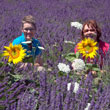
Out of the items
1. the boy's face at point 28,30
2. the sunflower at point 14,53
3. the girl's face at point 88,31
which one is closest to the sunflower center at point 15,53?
the sunflower at point 14,53

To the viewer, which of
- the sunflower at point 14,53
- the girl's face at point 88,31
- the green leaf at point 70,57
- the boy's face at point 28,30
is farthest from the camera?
the boy's face at point 28,30

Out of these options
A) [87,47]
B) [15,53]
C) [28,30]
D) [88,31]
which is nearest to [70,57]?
[87,47]

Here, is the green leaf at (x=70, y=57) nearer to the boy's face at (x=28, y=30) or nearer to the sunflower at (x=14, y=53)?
the sunflower at (x=14, y=53)

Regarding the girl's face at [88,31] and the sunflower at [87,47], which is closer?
the sunflower at [87,47]

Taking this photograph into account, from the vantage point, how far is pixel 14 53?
1668 millimetres

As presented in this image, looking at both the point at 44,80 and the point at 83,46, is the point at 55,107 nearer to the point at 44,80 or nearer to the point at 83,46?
the point at 44,80

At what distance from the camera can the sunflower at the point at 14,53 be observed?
1.64 metres

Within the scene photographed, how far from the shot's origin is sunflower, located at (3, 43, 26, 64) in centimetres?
164

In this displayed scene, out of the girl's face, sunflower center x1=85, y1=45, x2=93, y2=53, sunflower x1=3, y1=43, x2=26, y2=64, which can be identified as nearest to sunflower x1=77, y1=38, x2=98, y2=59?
sunflower center x1=85, y1=45, x2=93, y2=53

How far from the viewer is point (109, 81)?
179cm

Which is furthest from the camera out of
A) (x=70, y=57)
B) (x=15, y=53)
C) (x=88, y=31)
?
(x=88, y=31)

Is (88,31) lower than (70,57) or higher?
higher

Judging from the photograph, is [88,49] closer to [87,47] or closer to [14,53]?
[87,47]

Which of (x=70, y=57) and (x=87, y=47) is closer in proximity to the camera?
(x=87, y=47)
